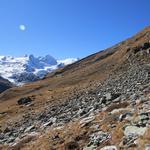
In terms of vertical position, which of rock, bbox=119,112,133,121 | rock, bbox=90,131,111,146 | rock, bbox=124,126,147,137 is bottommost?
rock, bbox=124,126,147,137

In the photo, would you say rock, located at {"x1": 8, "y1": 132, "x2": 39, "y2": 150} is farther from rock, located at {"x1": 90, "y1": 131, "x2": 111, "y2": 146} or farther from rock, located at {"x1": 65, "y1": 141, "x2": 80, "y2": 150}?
rock, located at {"x1": 90, "y1": 131, "x2": 111, "y2": 146}

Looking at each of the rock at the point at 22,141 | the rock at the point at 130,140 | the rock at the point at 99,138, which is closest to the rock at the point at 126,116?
the rock at the point at 99,138

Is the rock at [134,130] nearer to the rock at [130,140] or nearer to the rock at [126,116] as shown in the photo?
the rock at [130,140]

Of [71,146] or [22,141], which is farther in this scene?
[22,141]

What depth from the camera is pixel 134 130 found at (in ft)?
58.9

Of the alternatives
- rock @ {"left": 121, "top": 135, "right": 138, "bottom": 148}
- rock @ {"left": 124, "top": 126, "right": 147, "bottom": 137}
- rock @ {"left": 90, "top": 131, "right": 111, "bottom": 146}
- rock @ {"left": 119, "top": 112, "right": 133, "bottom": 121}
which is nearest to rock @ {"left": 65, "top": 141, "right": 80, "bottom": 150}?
rock @ {"left": 90, "top": 131, "right": 111, "bottom": 146}

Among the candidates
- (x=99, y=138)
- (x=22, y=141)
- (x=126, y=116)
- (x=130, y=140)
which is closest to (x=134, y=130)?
(x=130, y=140)

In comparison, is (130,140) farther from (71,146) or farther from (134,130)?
(71,146)

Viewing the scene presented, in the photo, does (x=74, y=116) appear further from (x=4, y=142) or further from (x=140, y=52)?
(x=140, y=52)

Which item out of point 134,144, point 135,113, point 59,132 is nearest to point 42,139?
point 59,132

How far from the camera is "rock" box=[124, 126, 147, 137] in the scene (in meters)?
17.3

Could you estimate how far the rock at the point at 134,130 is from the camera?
56.8 feet

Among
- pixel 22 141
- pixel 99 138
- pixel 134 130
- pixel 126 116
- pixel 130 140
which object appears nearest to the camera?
pixel 130 140

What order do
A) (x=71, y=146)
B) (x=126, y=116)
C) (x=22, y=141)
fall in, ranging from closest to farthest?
(x=71, y=146) → (x=126, y=116) → (x=22, y=141)
